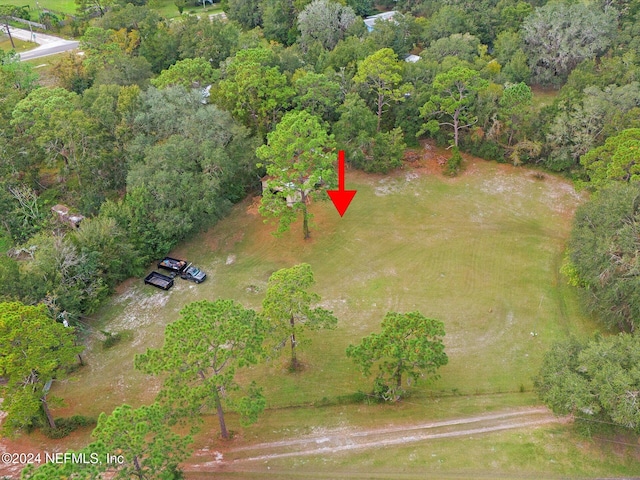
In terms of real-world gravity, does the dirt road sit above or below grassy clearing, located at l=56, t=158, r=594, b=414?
below

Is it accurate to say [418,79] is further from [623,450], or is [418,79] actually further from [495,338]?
[623,450]

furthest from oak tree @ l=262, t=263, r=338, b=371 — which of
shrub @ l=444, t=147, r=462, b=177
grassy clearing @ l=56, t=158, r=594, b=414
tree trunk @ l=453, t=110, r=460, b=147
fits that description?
tree trunk @ l=453, t=110, r=460, b=147

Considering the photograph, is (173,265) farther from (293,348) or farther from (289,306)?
(289,306)

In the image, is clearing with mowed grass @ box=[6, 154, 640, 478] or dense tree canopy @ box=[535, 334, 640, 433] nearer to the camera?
dense tree canopy @ box=[535, 334, 640, 433]

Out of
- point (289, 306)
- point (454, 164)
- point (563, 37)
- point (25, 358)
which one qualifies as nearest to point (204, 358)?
point (289, 306)

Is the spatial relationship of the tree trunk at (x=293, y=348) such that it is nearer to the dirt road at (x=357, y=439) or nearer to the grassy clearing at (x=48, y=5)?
the dirt road at (x=357, y=439)

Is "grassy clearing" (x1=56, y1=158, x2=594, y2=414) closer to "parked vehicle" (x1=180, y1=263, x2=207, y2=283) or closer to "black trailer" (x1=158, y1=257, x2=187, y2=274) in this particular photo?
"parked vehicle" (x1=180, y1=263, x2=207, y2=283)
